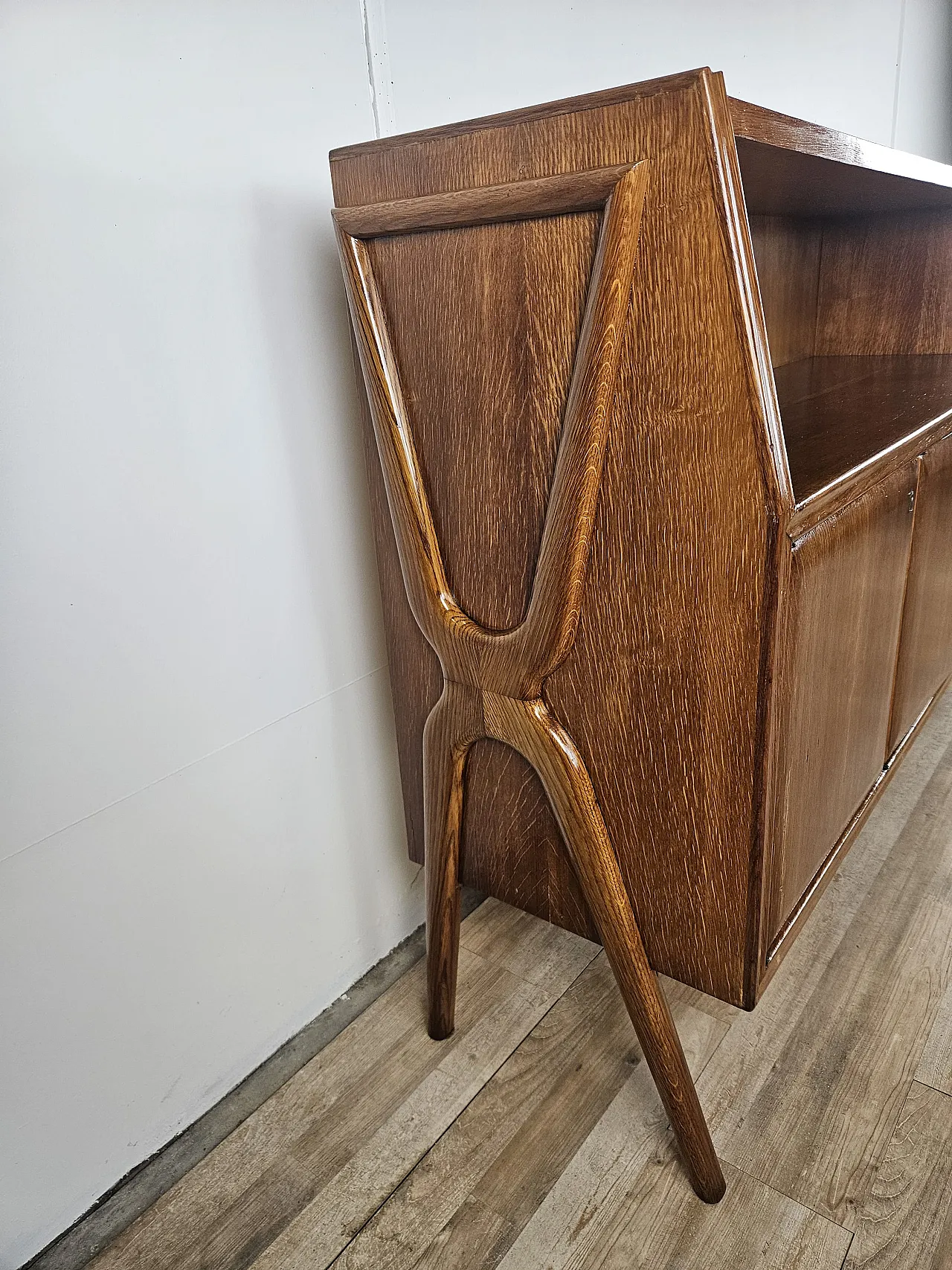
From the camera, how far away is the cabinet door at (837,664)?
0.91 m

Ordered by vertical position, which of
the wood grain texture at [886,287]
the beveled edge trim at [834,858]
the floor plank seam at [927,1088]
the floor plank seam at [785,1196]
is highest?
the wood grain texture at [886,287]

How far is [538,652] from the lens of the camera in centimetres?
94

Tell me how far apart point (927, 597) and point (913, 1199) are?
0.81 m

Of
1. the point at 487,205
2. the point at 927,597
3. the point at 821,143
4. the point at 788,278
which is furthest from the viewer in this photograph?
the point at 788,278

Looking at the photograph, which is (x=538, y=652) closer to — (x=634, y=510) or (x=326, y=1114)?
(x=634, y=510)

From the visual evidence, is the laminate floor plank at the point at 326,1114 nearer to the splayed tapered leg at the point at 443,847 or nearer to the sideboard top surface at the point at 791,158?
the splayed tapered leg at the point at 443,847

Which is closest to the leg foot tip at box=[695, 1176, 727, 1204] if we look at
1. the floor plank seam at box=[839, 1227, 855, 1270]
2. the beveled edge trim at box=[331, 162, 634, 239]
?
the floor plank seam at box=[839, 1227, 855, 1270]

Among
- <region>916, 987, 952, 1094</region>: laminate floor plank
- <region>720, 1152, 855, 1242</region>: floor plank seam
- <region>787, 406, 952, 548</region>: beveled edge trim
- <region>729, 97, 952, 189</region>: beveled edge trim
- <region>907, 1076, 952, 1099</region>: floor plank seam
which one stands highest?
<region>729, 97, 952, 189</region>: beveled edge trim

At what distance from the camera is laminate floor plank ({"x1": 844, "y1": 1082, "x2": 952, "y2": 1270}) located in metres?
0.99

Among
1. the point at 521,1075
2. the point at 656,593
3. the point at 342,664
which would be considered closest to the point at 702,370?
the point at 656,593

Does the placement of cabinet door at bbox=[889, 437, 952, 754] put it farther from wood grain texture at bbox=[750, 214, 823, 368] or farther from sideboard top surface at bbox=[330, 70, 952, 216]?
wood grain texture at bbox=[750, 214, 823, 368]

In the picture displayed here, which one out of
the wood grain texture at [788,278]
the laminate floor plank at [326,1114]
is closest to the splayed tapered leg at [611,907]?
the laminate floor plank at [326,1114]

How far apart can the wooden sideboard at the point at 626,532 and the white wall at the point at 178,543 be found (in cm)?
13

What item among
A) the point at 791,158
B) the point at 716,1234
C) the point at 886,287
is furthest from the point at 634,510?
the point at 886,287
